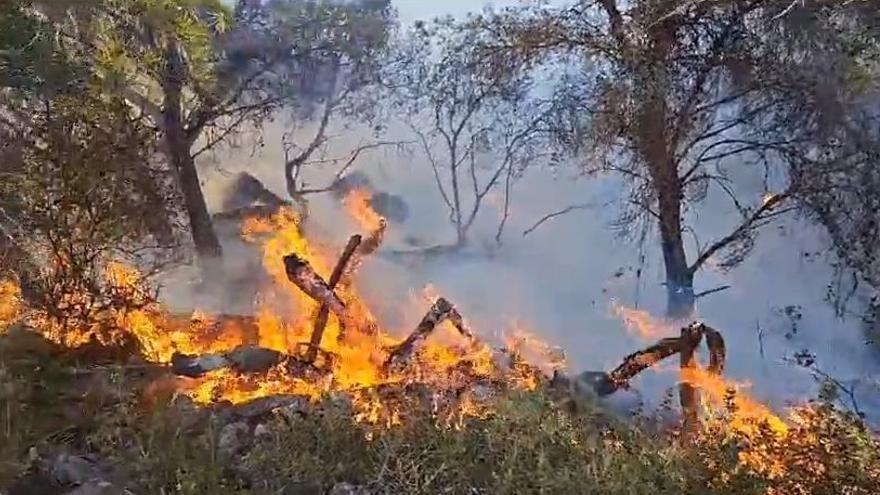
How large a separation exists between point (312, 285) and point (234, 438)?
1.86 metres

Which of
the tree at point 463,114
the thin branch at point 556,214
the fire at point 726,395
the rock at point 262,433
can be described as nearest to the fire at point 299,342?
the rock at point 262,433

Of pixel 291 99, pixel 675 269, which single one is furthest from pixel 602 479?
pixel 291 99

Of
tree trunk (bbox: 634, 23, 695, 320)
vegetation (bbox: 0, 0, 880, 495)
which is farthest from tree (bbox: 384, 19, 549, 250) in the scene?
tree trunk (bbox: 634, 23, 695, 320)

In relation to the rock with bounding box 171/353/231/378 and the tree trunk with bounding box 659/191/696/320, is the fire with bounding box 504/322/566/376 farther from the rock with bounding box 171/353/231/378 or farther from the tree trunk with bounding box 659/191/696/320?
the rock with bounding box 171/353/231/378

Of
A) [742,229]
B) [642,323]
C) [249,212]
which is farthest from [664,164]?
[249,212]

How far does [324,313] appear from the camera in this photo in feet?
18.1

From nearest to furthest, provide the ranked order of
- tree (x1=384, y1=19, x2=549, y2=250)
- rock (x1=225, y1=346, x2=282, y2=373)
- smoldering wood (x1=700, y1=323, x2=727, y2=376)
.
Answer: smoldering wood (x1=700, y1=323, x2=727, y2=376)
rock (x1=225, y1=346, x2=282, y2=373)
tree (x1=384, y1=19, x2=549, y2=250)

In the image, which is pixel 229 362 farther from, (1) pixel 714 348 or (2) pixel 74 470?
(1) pixel 714 348

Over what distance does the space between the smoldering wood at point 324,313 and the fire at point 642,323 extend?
6.17 feet

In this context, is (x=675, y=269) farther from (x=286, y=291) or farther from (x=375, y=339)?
(x=286, y=291)

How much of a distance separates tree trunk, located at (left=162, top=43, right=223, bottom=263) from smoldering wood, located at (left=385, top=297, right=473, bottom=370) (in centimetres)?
193

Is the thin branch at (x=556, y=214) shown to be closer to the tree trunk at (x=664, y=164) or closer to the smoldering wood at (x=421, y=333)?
the tree trunk at (x=664, y=164)

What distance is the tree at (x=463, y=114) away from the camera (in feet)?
20.7

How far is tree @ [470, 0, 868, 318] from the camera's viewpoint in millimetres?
5520
